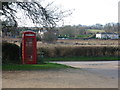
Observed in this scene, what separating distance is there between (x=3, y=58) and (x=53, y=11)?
4719mm

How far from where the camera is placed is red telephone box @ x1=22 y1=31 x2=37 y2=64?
16.8 meters

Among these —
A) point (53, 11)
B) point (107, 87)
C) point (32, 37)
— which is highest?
point (53, 11)

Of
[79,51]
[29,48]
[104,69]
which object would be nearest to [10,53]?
[29,48]

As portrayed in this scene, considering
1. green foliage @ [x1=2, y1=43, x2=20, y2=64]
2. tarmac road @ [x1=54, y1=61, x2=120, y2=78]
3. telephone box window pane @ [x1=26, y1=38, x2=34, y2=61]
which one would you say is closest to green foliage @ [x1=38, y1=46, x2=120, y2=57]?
tarmac road @ [x1=54, y1=61, x2=120, y2=78]

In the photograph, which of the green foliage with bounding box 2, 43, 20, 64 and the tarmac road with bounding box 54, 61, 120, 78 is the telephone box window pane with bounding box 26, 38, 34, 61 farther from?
the tarmac road with bounding box 54, 61, 120, 78

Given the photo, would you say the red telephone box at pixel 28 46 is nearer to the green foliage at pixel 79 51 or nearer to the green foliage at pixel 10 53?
the green foliage at pixel 10 53

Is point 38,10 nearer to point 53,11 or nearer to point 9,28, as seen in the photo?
point 53,11

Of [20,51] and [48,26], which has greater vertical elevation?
→ [48,26]

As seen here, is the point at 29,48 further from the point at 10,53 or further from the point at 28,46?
the point at 10,53

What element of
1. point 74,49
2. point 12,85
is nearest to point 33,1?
point 12,85

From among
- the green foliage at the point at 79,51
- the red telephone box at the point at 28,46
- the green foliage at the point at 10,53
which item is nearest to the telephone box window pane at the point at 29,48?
the red telephone box at the point at 28,46

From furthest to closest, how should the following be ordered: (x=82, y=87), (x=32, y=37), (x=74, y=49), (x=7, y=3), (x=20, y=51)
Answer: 1. (x=74, y=49)
2. (x=20, y=51)
3. (x=32, y=37)
4. (x=7, y=3)
5. (x=82, y=87)

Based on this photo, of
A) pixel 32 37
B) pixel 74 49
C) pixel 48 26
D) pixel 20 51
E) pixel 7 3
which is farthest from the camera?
pixel 74 49

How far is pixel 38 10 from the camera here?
15.1 metres
